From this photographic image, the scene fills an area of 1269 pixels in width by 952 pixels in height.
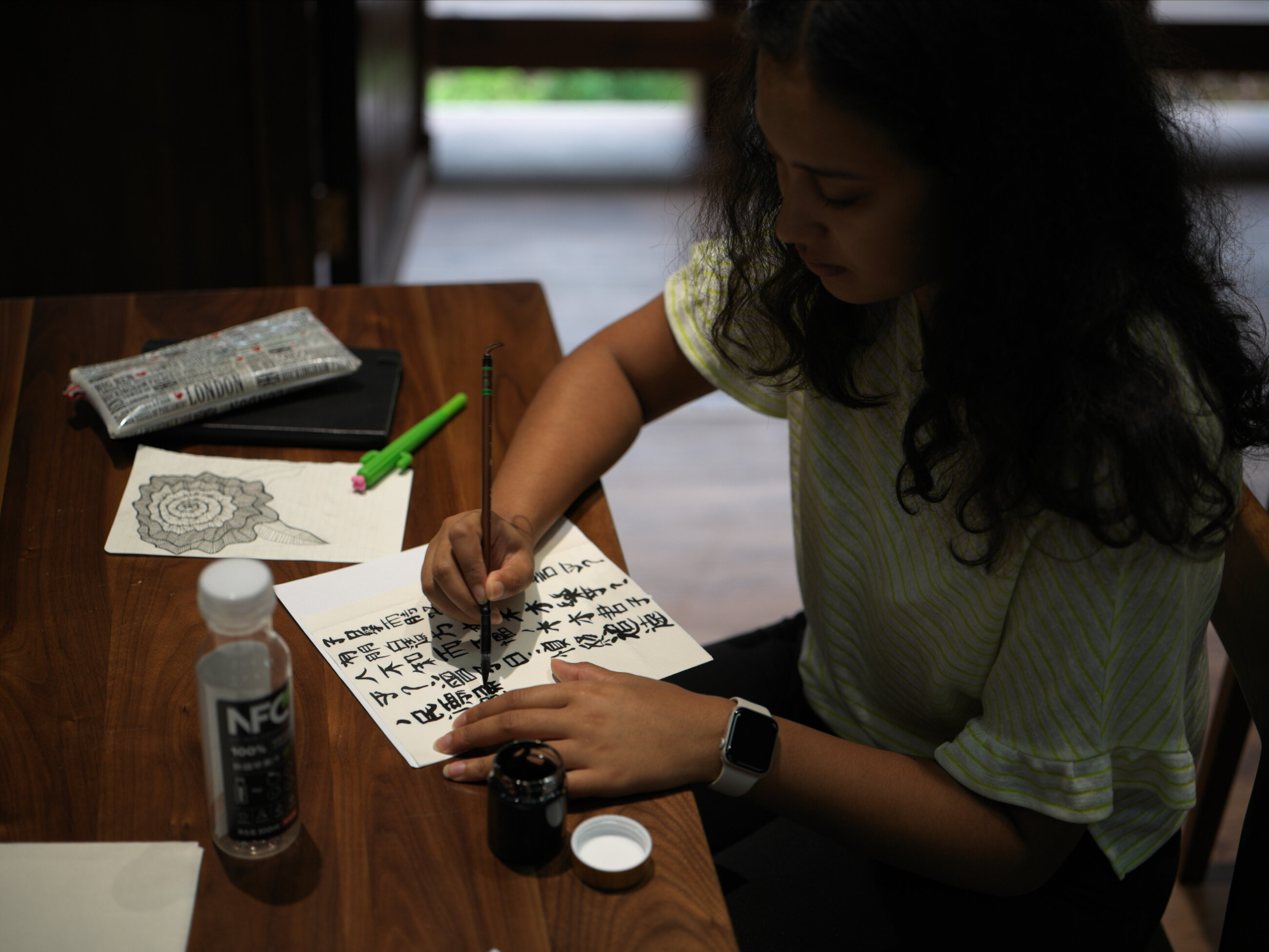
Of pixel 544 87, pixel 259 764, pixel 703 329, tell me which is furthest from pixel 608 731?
pixel 544 87

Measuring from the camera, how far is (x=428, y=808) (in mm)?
719

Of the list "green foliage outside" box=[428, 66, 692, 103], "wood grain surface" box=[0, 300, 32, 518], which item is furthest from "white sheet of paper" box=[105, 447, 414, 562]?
"green foliage outside" box=[428, 66, 692, 103]

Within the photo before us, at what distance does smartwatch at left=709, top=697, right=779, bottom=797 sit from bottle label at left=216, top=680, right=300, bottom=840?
28 centimetres

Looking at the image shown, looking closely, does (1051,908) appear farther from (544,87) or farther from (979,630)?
(544,87)

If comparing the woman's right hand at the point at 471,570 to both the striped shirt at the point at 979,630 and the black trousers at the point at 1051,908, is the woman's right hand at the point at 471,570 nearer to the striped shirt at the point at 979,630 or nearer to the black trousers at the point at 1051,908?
the black trousers at the point at 1051,908

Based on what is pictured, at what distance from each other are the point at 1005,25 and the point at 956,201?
104 millimetres

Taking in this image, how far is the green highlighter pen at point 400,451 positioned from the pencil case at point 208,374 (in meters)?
0.10

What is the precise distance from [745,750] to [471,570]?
9.6 inches

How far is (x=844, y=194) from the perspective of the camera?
0.75 m

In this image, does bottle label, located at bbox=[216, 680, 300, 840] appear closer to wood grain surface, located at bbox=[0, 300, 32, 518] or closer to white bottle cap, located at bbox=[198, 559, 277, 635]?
white bottle cap, located at bbox=[198, 559, 277, 635]

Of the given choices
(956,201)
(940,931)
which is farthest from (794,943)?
(956,201)

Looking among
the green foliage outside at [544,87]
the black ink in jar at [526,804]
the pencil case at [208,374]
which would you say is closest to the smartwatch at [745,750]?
the black ink in jar at [526,804]

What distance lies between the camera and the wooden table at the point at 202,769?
2.13 ft

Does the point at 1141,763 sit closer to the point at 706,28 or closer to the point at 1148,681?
the point at 1148,681
